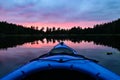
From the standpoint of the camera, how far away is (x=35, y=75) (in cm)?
730

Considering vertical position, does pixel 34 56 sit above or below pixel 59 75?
below

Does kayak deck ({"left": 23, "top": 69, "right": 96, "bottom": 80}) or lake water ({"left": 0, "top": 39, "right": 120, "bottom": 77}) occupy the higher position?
kayak deck ({"left": 23, "top": 69, "right": 96, "bottom": 80})

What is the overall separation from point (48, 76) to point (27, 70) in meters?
0.60

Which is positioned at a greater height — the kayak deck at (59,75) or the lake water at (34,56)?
the kayak deck at (59,75)

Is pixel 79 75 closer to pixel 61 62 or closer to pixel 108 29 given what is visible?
pixel 61 62

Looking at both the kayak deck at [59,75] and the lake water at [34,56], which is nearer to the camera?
the kayak deck at [59,75]

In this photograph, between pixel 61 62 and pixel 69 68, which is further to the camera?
pixel 61 62

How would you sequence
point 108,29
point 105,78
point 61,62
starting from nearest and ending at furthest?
point 105,78 < point 61,62 < point 108,29

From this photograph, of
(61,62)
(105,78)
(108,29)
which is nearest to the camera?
(105,78)

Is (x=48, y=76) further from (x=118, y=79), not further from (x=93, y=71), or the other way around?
(x=118, y=79)

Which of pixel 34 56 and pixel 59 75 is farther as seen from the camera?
pixel 34 56

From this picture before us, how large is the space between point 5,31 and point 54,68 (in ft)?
640

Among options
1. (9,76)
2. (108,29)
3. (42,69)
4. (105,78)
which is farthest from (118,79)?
(108,29)

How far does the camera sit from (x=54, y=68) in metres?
7.20
